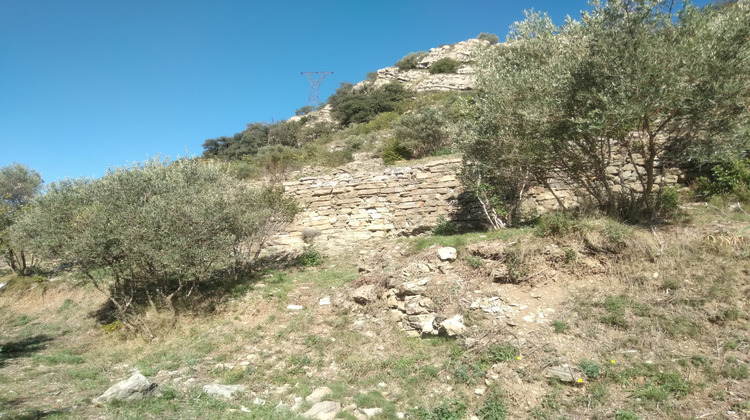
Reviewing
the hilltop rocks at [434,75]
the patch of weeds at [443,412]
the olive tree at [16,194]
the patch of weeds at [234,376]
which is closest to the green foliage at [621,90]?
the patch of weeds at [443,412]

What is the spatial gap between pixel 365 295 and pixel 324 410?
3.08 metres

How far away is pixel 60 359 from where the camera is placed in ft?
25.3

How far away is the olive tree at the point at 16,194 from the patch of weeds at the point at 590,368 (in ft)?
61.4

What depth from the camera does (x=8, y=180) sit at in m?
20.3

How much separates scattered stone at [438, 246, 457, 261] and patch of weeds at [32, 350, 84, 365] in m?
7.60

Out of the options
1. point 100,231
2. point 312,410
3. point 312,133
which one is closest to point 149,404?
point 312,410

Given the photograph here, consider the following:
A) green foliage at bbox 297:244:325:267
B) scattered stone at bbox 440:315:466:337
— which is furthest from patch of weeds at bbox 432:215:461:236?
scattered stone at bbox 440:315:466:337

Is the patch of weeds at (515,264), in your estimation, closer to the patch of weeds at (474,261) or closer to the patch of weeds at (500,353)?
the patch of weeds at (474,261)

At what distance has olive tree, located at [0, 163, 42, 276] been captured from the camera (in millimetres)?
14672

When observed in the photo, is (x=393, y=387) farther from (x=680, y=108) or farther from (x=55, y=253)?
(x=55, y=253)

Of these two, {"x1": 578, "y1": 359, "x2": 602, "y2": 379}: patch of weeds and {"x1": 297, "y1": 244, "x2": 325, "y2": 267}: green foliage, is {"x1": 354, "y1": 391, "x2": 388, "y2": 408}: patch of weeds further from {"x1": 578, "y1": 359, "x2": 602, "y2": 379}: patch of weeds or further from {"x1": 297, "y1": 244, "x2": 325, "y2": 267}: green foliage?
{"x1": 297, "y1": 244, "x2": 325, "y2": 267}: green foliage

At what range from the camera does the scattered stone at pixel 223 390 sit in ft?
18.6

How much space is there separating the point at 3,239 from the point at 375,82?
39.8 meters

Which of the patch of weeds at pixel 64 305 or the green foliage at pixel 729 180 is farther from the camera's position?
the patch of weeds at pixel 64 305
